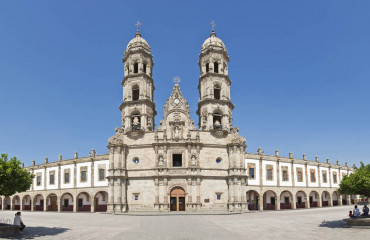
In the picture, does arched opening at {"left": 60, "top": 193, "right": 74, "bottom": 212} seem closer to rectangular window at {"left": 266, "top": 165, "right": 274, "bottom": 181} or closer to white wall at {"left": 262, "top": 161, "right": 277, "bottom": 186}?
white wall at {"left": 262, "top": 161, "right": 277, "bottom": 186}

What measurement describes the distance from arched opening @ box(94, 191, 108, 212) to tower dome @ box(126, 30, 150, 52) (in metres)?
22.9

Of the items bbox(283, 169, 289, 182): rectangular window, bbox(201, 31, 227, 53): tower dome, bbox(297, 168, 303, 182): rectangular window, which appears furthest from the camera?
bbox(297, 168, 303, 182): rectangular window

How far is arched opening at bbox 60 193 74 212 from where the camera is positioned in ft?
174

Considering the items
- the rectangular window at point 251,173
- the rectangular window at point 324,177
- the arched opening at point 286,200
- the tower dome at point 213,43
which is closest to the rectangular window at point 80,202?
the rectangular window at point 251,173

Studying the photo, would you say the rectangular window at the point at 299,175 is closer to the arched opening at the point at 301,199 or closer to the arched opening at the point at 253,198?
the arched opening at the point at 301,199

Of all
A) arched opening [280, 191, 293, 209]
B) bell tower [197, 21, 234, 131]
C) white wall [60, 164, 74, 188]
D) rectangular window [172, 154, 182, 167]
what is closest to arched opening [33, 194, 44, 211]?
white wall [60, 164, 74, 188]

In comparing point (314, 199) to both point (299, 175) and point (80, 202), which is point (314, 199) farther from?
point (80, 202)

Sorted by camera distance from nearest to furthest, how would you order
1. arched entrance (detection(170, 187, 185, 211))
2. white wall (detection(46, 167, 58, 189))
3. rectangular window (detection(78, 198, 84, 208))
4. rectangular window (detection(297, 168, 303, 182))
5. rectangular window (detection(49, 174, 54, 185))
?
1. arched entrance (detection(170, 187, 185, 211))
2. rectangular window (detection(78, 198, 84, 208))
3. white wall (detection(46, 167, 58, 189))
4. rectangular window (detection(49, 174, 54, 185))
5. rectangular window (detection(297, 168, 303, 182))

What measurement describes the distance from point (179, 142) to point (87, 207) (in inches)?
780

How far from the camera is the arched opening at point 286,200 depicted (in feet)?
174

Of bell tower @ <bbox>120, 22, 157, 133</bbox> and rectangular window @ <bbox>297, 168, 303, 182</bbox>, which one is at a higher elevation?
bell tower @ <bbox>120, 22, 157, 133</bbox>

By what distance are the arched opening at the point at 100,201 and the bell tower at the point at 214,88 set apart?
1856cm

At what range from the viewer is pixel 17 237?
1817 centimetres

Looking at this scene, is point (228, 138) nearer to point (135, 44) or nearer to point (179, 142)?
point (179, 142)
